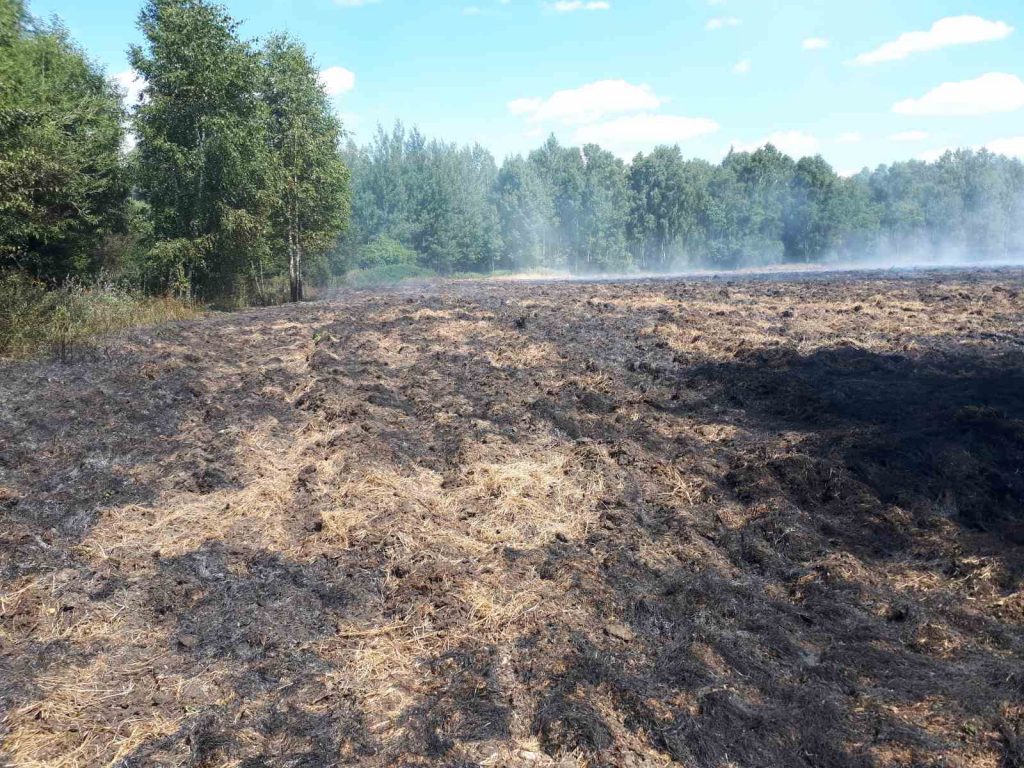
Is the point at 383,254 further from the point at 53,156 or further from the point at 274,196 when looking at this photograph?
the point at 53,156

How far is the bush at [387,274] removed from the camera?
5097 centimetres

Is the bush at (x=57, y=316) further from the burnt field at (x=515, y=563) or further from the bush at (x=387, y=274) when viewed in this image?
the bush at (x=387, y=274)

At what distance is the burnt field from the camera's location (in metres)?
3.80

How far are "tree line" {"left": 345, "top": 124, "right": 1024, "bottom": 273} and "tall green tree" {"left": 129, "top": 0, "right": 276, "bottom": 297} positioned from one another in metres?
41.5

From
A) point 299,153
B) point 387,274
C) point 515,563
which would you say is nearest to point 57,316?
point 515,563

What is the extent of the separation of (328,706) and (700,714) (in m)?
1.93

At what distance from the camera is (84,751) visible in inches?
143

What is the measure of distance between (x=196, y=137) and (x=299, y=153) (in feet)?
15.3

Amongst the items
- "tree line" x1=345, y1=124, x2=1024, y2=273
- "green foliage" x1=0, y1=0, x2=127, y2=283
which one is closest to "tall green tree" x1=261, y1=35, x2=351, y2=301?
"green foliage" x1=0, y1=0, x2=127, y2=283

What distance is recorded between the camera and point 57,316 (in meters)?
12.2

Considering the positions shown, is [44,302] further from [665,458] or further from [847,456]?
[847,456]

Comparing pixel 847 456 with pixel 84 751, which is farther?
pixel 847 456

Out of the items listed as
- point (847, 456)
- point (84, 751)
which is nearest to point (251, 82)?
point (847, 456)

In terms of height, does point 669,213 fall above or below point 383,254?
above
